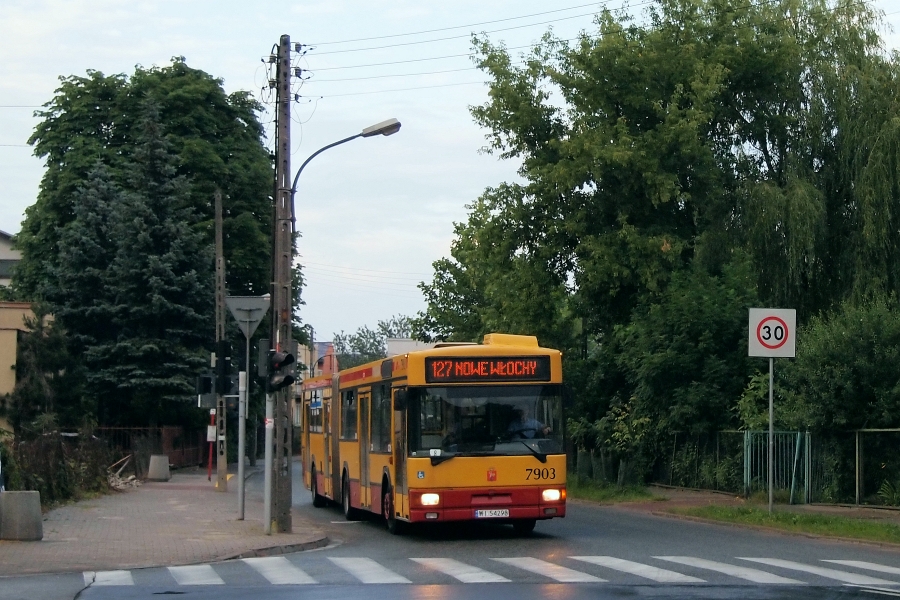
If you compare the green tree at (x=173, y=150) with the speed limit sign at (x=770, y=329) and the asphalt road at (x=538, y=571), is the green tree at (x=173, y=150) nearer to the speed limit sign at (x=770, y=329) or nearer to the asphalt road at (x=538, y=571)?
the speed limit sign at (x=770, y=329)

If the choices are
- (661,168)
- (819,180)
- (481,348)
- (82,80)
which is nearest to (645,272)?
(661,168)

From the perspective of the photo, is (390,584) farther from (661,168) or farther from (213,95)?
(213,95)

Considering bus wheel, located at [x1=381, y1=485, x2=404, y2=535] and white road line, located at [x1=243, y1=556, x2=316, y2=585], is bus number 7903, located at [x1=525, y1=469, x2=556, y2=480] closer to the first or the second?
bus wheel, located at [x1=381, y1=485, x2=404, y2=535]

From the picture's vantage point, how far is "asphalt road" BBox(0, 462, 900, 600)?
12.1m

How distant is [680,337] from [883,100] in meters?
8.48

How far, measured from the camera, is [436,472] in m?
17.9

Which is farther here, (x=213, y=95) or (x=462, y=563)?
(x=213, y=95)

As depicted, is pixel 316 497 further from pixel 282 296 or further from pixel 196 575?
pixel 196 575

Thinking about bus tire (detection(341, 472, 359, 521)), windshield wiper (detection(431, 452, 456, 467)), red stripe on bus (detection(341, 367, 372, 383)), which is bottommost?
bus tire (detection(341, 472, 359, 521))

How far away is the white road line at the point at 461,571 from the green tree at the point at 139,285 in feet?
95.7

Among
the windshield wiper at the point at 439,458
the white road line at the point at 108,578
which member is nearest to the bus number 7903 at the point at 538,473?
the windshield wiper at the point at 439,458

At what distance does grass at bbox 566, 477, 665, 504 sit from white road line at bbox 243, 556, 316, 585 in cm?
1416

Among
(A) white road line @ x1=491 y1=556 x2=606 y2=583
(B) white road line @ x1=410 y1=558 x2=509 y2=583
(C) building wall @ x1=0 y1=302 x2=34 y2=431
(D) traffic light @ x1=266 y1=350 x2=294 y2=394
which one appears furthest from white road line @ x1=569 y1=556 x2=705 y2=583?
(C) building wall @ x1=0 y1=302 x2=34 y2=431

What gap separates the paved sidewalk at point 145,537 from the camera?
15.6 meters
